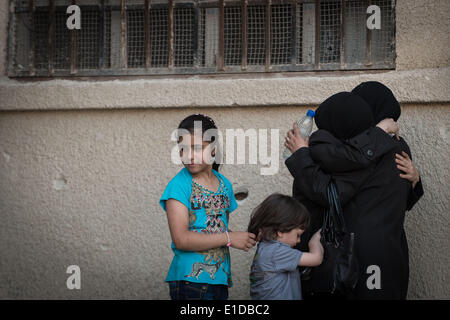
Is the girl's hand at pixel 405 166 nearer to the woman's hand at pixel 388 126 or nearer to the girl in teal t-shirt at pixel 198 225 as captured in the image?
the woman's hand at pixel 388 126

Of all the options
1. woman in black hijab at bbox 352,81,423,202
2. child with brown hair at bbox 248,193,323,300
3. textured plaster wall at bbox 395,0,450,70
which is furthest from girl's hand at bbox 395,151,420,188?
textured plaster wall at bbox 395,0,450,70

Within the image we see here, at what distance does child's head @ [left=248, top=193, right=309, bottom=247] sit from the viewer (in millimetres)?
2523

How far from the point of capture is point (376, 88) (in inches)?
112

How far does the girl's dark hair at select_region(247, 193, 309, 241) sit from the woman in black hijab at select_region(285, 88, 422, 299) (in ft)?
0.29

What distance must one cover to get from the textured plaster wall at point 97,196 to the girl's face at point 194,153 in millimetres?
1276

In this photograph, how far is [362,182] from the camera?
8.25ft

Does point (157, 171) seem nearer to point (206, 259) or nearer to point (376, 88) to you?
point (206, 259)

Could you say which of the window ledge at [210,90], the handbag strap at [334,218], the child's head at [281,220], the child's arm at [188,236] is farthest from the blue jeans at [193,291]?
the window ledge at [210,90]

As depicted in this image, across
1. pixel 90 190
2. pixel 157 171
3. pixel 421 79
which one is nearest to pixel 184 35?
pixel 157 171

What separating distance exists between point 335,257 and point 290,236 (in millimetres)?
228

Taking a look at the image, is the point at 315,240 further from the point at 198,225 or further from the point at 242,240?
the point at 198,225

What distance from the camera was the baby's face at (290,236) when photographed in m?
2.56

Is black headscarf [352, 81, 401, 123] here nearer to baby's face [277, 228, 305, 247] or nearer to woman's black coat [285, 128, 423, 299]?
woman's black coat [285, 128, 423, 299]
